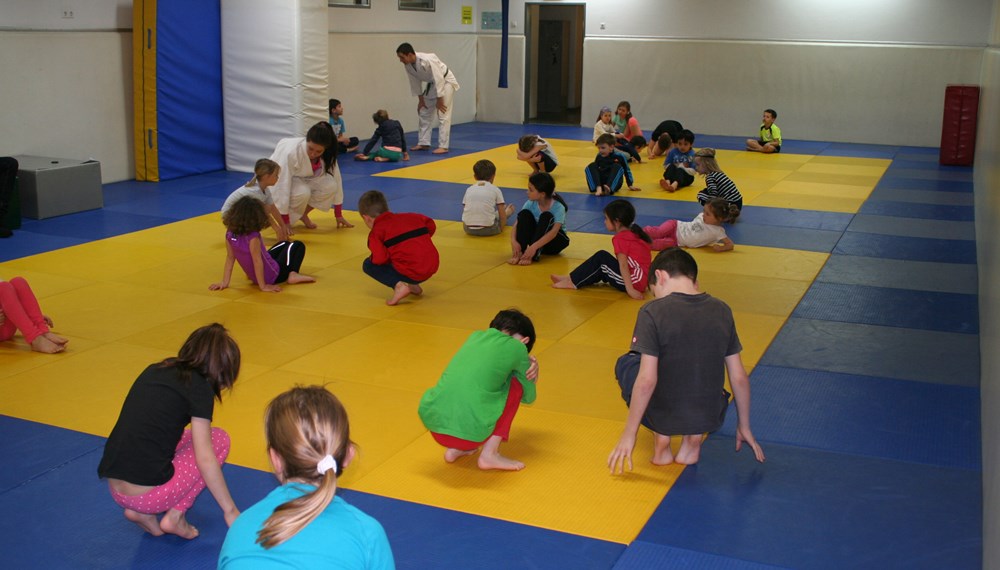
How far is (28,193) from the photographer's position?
10.6 m

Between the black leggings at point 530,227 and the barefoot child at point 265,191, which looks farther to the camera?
the black leggings at point 530,227

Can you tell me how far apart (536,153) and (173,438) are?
33.4ft

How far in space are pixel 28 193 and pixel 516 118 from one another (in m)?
13.7

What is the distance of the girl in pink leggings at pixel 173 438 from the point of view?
3838 mm

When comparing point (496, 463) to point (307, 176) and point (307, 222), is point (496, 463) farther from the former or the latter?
point (307, 222)

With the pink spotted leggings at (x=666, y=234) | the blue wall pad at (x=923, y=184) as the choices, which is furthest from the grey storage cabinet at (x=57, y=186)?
the blue wall pad at (x=923, y=184)

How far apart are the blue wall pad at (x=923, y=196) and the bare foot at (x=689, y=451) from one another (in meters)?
9.48

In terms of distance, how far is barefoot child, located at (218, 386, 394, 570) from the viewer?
221 cm

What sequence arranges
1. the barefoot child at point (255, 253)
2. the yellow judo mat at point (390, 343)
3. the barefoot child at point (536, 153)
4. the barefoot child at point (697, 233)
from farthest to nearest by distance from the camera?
the barefoot child at point (536, 153) → the barefoot child at point (697, 233) → the barefoot child at point (255, 253) → the yellow judo mat at point (390, 343)

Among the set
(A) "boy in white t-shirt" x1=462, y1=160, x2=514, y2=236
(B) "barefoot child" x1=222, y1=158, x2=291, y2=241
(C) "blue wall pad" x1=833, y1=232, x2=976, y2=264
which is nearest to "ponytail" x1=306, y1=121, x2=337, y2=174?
(B) "barefoot child" x1=222, y1=158, x2=291, y2=241

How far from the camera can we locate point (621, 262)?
8039 millimetres

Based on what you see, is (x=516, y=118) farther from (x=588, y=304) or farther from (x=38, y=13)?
(x=588, y=304)

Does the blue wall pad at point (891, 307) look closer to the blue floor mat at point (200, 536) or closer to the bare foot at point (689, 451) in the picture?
the bare foot at point (689, 451)

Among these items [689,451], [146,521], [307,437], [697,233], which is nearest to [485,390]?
[689,451]
